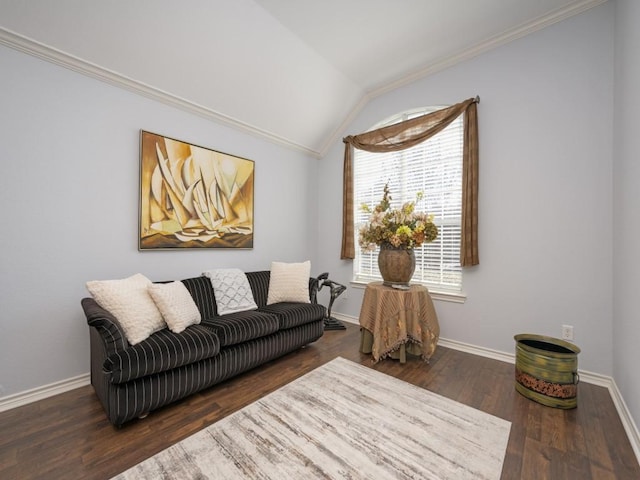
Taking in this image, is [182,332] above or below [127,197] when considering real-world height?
below

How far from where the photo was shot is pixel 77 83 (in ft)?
7.23

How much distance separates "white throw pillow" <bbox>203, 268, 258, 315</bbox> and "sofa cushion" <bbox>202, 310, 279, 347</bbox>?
4.5 inches

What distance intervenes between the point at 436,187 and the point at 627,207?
158cm

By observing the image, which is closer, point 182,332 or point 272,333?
point 182,332

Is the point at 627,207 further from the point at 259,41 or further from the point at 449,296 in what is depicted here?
the point at 259,41

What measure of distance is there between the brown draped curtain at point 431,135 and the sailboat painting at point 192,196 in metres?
1.40

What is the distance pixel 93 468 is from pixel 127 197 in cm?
202

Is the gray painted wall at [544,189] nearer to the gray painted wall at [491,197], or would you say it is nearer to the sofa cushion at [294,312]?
the gray painted wall at [491,197]

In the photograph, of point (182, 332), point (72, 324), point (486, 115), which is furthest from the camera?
point (486, 115)

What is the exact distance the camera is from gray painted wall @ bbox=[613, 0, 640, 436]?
5.49 feet

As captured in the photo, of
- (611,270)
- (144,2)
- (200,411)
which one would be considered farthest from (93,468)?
(611,270)

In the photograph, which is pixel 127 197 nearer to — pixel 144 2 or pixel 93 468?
pixel 144 2

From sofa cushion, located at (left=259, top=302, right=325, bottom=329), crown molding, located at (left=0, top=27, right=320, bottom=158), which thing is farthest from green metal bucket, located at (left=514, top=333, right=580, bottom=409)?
crown molding, located at (left=0, top=27, right=320, bottom=158)

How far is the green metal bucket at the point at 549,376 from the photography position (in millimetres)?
1874
